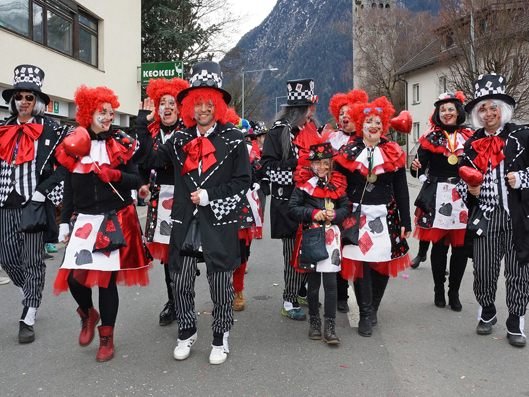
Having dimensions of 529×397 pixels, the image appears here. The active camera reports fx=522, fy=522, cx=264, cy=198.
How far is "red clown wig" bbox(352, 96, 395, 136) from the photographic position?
4.44 metres

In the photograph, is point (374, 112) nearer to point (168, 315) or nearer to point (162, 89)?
point (162, 89)

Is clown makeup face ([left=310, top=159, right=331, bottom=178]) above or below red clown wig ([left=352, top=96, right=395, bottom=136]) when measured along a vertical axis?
below

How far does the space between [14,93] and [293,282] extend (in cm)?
294

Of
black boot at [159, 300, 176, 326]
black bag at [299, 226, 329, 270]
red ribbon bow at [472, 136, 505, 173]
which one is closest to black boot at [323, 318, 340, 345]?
black bag at [299, 226, 329, 270]

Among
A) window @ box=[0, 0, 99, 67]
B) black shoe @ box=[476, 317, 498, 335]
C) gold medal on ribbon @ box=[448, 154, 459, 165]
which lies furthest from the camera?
window @ box=[0, 0, 99, 67]

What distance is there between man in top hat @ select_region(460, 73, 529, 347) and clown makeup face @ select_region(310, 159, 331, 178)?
1.24 metres

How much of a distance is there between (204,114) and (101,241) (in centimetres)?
117

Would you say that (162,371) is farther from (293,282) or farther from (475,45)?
(475,45)

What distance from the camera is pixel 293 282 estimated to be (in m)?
4.80

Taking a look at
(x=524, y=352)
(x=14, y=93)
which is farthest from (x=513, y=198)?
(x=14, y=93)

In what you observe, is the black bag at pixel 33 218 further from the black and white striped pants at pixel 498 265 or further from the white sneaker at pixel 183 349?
the black and white striped pants at pixel 498 265

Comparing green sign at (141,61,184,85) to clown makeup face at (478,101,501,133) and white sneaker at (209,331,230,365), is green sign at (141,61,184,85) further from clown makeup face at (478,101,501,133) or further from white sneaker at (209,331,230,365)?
white sneaker at (209,331,230,365)

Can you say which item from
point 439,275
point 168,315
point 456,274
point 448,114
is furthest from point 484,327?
point 168,315

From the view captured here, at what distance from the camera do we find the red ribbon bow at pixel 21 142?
169 inches
